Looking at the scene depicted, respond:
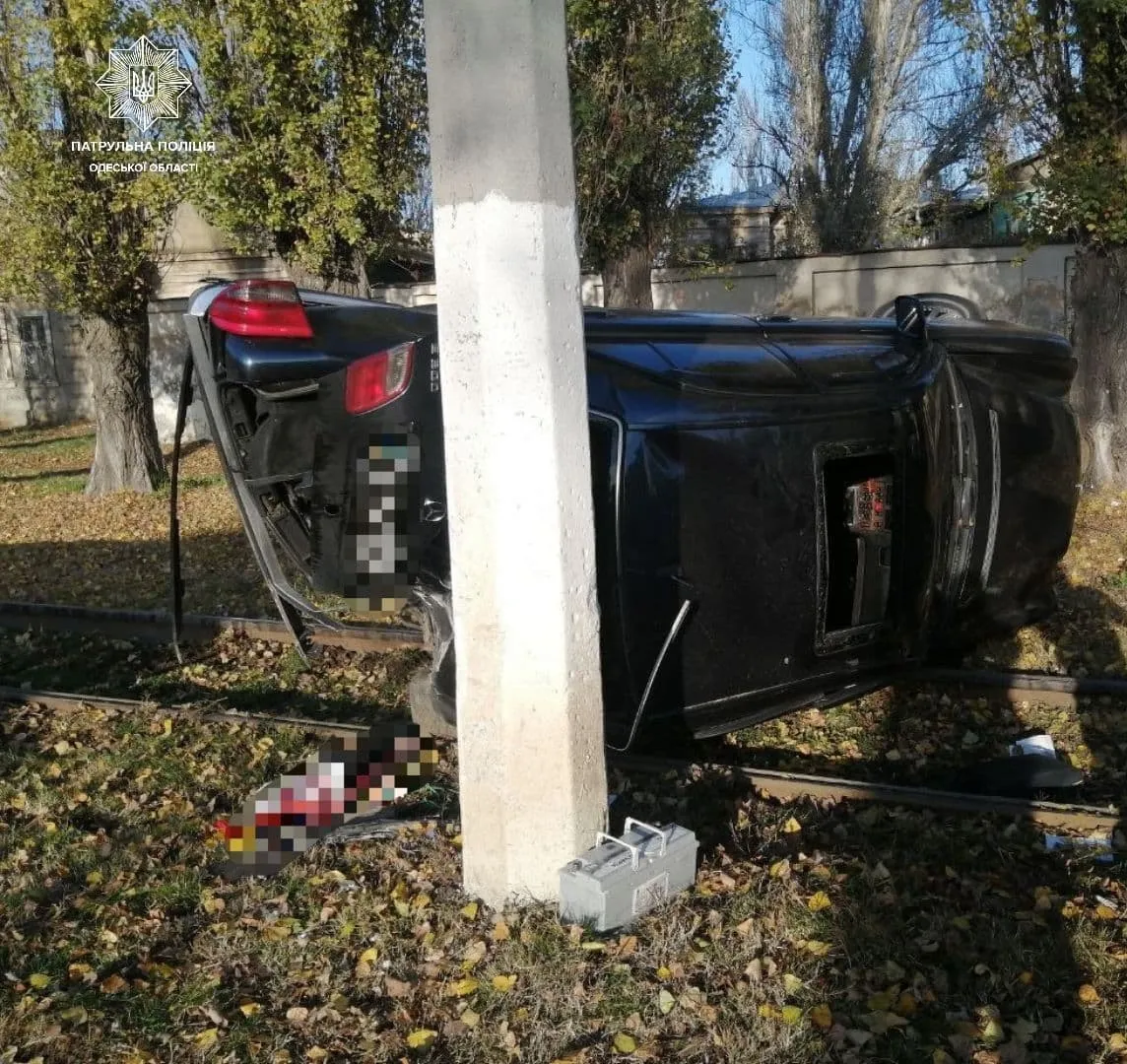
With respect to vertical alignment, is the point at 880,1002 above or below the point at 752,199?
below

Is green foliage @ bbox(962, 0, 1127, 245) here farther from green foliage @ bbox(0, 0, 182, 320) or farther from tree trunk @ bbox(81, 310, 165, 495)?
tree trunk @ bbox(81, 310, 165, 495)

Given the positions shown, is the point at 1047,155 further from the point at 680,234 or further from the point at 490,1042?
the point at 490,1042

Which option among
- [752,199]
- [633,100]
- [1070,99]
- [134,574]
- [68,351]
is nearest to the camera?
[134,574]

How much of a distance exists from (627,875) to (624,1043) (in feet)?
1.82

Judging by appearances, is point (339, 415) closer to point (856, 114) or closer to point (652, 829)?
point (652, 829)

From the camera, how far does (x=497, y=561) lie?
3.36 m

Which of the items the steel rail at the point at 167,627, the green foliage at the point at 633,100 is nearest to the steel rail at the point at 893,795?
the steel rail at the point at 167,627

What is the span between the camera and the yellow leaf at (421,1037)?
3107 millimetres

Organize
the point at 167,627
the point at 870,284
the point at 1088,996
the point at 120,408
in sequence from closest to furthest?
1. the point at 1088,996
2. the point at 167,627
3. the point at 120,408
4. the point at 870,284

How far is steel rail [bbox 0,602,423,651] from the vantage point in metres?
7.29

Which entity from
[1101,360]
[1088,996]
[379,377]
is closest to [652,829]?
[1088,996]

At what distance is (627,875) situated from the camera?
3.49 metres

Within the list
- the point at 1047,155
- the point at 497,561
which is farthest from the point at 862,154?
the point at 497,561

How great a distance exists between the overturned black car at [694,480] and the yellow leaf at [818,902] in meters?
0.97
